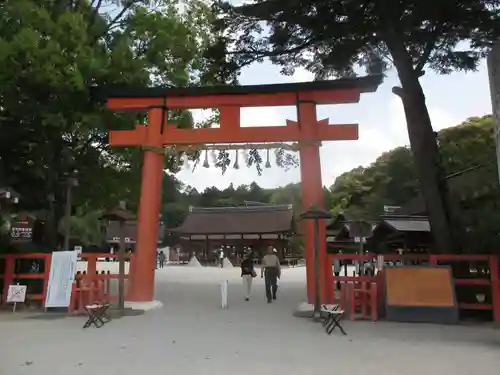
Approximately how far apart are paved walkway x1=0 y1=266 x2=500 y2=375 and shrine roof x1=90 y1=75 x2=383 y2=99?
5.51 m

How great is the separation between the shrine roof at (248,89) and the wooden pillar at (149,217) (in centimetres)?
55

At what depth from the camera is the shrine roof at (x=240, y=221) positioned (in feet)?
138

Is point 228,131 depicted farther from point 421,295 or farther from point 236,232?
point 236,232

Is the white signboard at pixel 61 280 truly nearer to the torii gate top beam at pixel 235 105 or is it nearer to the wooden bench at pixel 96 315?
the wooden bench at pixel 96 315

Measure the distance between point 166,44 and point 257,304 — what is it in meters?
8.07

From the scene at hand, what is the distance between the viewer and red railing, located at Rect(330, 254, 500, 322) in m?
9.41

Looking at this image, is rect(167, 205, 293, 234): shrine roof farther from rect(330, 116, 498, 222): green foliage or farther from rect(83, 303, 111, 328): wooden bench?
rect(83, 303, 111, 328): wooden bench

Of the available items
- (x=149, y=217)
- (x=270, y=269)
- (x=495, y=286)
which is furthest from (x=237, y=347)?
(x=270, y=269)

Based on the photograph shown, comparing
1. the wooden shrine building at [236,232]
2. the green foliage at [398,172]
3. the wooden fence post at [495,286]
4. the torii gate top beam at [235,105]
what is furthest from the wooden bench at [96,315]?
the wooden shrine building at [236,232]

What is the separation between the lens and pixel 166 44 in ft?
46.1

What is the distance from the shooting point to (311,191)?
36.5 ft

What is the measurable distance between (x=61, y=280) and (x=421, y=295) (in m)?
7.77

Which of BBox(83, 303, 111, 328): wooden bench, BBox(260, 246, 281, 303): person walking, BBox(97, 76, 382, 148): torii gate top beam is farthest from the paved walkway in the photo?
BBox(97, 76, 382, 148): torii gate top beam

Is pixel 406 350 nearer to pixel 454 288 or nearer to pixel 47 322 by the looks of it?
pixel 454 288
